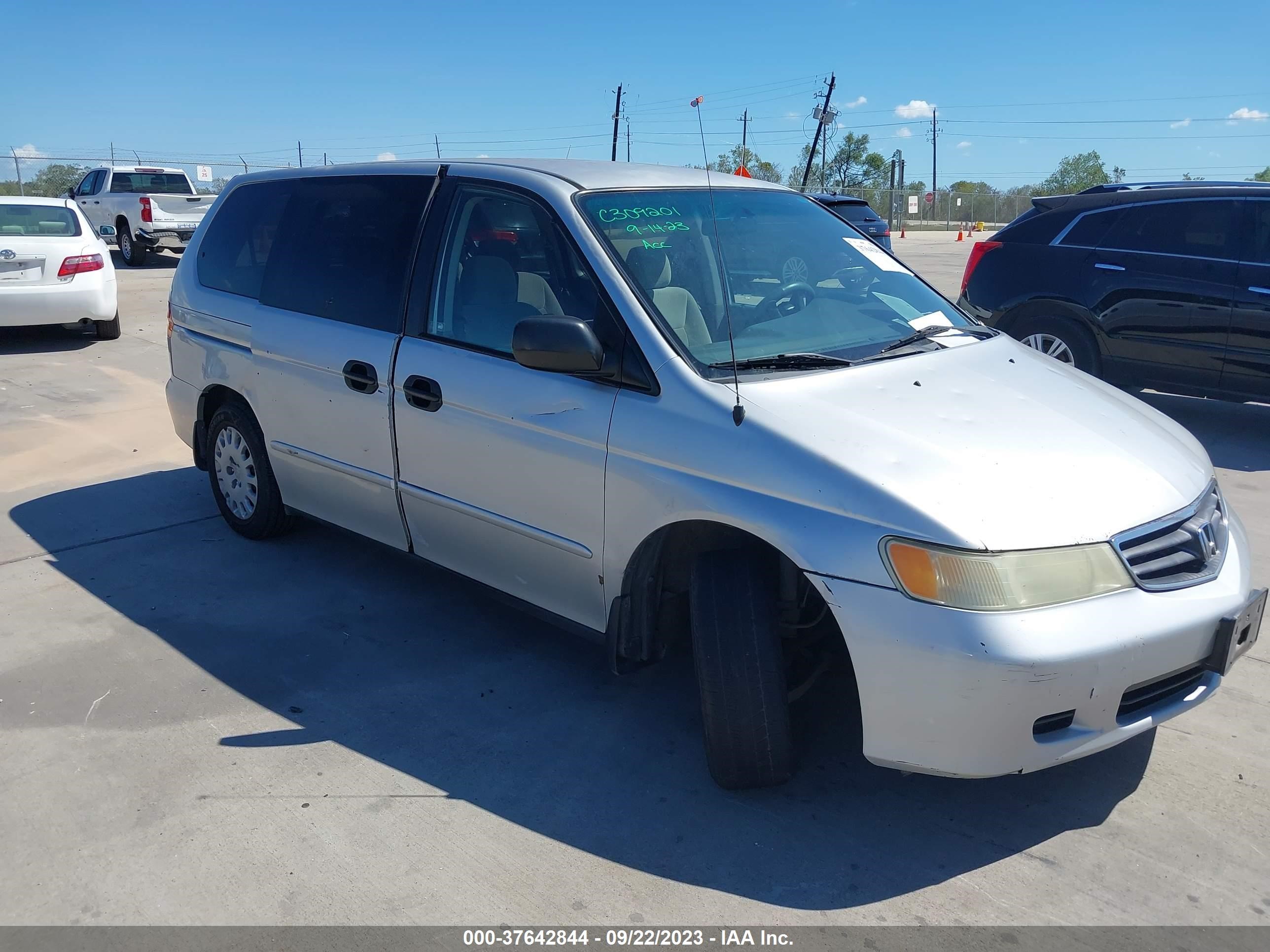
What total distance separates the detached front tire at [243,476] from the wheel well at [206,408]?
0.09ft

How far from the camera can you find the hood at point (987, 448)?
277cm

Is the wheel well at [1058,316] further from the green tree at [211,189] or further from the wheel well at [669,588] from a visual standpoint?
the green tree at [211,189]

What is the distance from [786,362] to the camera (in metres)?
3.38

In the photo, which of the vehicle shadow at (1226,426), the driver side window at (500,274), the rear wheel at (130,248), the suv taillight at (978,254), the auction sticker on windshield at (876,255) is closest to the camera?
the driver side window at (500,274)

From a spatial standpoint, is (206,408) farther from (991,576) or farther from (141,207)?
(141,207)

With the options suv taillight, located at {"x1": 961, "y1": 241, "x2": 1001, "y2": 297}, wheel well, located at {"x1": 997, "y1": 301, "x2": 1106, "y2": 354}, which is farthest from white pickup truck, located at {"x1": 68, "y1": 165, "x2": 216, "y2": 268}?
wheel well, located at {"x1": 997, "y1": 301, "x2": 1106, "y2": 354}

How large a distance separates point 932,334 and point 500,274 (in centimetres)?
164

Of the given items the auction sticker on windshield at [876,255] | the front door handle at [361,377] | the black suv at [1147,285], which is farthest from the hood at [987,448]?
the black suv at [1147,285]

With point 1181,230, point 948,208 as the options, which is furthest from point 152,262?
point 948,208

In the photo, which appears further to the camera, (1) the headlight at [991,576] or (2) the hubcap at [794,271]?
(2) the hubcap at [794,271]

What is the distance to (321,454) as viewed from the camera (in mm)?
4586

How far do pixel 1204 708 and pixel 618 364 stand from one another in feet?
8.00
